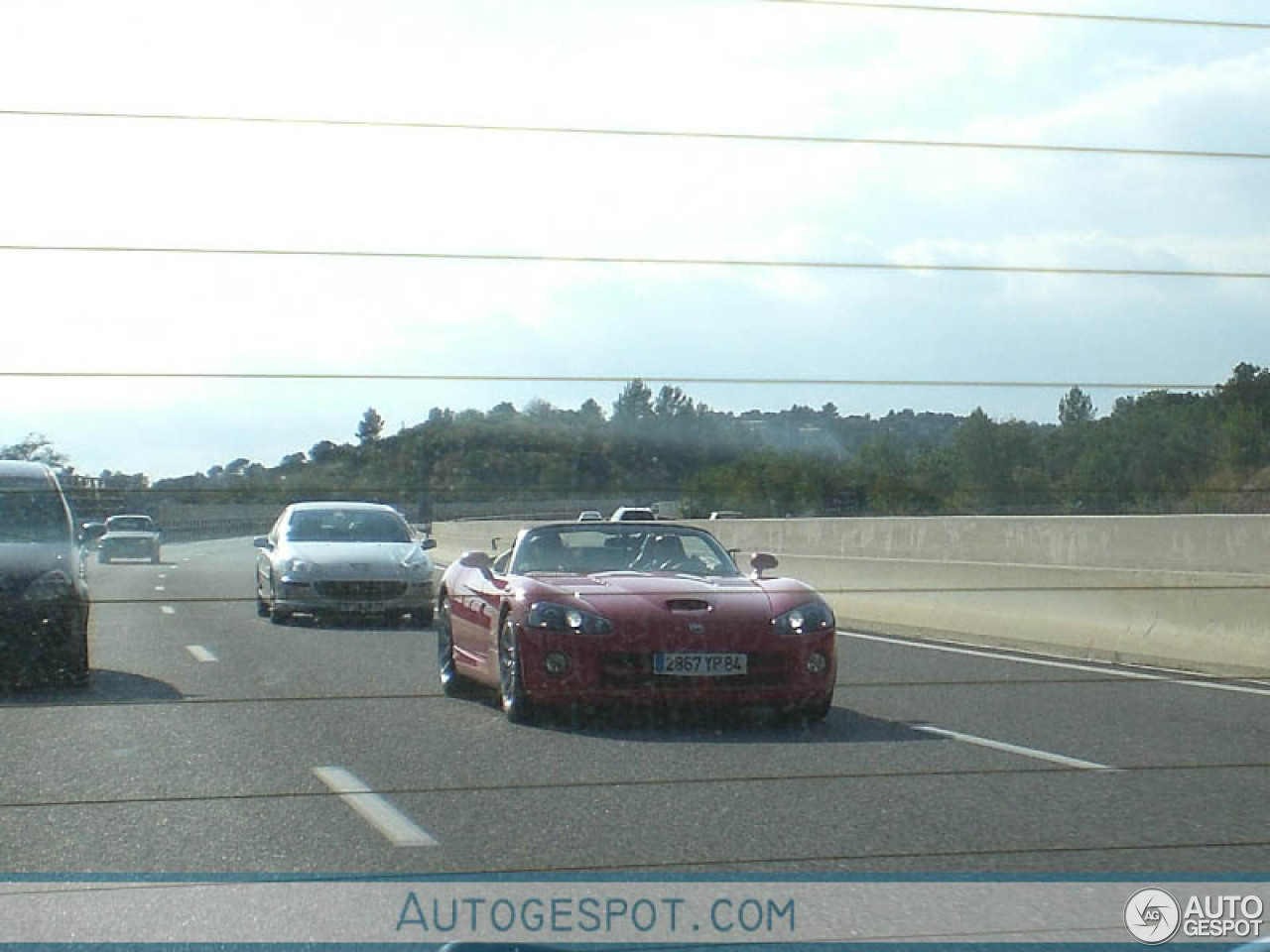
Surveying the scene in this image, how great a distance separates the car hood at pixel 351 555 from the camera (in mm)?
6828

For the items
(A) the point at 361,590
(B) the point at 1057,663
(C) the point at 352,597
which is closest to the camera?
(C) the point at 352,597

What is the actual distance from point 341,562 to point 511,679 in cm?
168

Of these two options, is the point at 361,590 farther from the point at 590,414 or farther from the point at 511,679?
the point at 590,414

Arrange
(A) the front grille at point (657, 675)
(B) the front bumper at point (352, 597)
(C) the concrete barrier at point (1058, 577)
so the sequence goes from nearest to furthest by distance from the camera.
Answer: (B) the front bumper at point (352, 597) → (A) the front grille at point (657, 675) → (C) the concrete barrier at point (1058, 577)

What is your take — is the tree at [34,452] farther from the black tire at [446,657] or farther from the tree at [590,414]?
the black tire at [446,657]

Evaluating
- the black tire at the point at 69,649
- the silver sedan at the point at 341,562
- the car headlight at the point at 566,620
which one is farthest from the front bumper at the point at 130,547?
the car headlight at the point at 566,620

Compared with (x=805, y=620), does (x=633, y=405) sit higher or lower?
higher

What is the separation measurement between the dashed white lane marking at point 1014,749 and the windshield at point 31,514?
4069 millimetres

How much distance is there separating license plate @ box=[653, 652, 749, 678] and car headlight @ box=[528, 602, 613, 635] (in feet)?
0.95

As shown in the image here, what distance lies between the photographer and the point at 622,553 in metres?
8.35

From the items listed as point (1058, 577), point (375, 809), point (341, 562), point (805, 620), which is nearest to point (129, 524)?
point (375, 809)

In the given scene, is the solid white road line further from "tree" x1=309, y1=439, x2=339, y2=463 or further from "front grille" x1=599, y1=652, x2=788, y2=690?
"tree" x1=309, y1=439, x2=339, y2=463

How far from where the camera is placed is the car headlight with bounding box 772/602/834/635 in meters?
8.73

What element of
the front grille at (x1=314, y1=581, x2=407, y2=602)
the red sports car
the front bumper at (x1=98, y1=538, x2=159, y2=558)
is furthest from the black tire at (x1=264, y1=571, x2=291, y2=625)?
the red sports car
